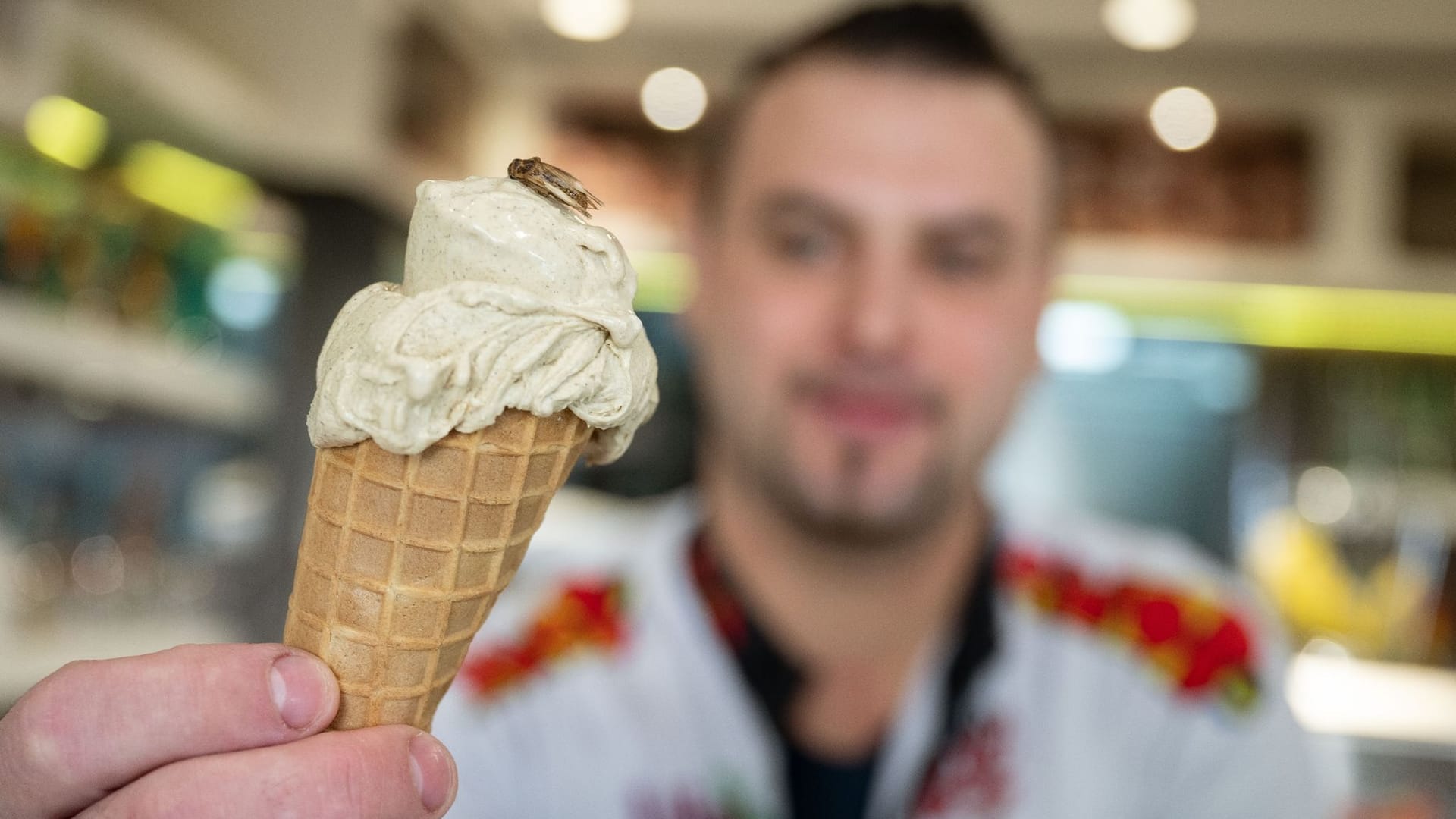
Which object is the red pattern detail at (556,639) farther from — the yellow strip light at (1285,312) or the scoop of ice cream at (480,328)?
the yellow strip light at (1285,312)

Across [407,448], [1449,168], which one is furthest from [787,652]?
[1449,168]

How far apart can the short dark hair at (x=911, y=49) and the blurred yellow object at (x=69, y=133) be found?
1.10m

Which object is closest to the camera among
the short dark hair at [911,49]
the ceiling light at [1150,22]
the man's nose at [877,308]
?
the man's nose at [877,308]

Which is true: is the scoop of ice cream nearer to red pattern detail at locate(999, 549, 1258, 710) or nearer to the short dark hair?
the short dark hair

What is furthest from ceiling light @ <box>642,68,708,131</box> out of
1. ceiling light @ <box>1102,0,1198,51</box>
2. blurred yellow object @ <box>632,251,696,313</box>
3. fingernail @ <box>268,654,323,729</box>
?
fingernail @ <box>268,654,323,729</box>

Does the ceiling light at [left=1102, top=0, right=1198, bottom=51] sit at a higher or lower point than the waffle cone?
higher

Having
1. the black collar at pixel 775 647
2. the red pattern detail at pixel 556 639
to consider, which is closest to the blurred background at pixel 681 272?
the red pattern detail at pixel 556 639

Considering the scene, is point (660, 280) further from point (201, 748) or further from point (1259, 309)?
point (201, 748)

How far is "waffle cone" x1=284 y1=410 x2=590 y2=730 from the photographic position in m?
0.61

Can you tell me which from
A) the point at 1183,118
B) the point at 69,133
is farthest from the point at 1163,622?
the point at 69,133

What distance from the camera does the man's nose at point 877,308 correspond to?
58.4 inches

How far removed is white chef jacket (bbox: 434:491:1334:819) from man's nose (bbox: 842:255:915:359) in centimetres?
46

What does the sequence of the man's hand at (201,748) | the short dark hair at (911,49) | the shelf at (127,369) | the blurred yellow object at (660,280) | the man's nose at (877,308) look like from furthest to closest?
the blurred yellow object at (660,280) → the shelf at (127,369) → the short dark hair at (911,49) → the man's nose at (877,308) → the man's hand at (201,748)

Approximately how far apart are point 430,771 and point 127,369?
67.7 inches
